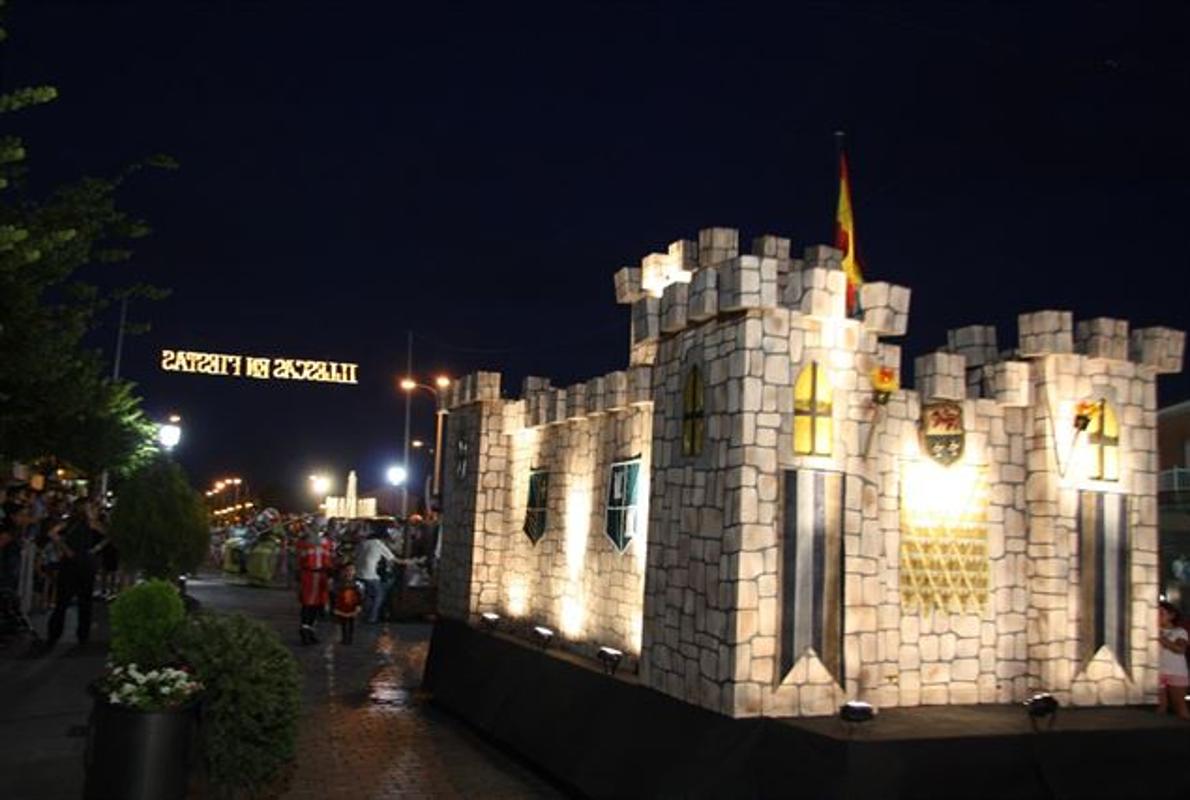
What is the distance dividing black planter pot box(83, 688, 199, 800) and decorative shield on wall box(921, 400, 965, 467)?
5825mm

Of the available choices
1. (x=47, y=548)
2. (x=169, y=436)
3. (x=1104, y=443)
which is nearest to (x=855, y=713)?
(x=1104, y=443)

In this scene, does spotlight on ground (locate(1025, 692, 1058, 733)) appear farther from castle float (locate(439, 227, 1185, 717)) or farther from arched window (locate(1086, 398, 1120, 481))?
arched window (locate(1086, 398, 1120, 481))

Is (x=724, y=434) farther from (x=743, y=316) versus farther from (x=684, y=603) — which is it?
(x=684, y=603)

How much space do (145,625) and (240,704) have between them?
0.92 metres

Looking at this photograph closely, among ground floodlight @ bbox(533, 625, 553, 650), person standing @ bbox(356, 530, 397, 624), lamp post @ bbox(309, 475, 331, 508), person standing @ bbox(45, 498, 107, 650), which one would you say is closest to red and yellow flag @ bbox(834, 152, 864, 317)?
ground floodlight @ bbox(533, 625, 553, 650)

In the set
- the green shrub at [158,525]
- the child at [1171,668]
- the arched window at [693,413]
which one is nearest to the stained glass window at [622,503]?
the arched window at [693,413]

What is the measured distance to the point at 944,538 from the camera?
28.5ft

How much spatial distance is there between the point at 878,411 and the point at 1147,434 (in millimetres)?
Result: 2869

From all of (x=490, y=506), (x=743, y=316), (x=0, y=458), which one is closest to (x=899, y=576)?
(x=743, y=316)

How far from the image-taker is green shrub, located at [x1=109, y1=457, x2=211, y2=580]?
1727cm

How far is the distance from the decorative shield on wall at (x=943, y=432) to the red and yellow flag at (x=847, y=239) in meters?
1.02

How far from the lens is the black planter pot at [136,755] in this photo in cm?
717

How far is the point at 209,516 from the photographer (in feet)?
61.8

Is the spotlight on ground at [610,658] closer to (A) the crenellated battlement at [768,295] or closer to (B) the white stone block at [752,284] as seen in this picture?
(A) the crenellated battlement at [768,295]
